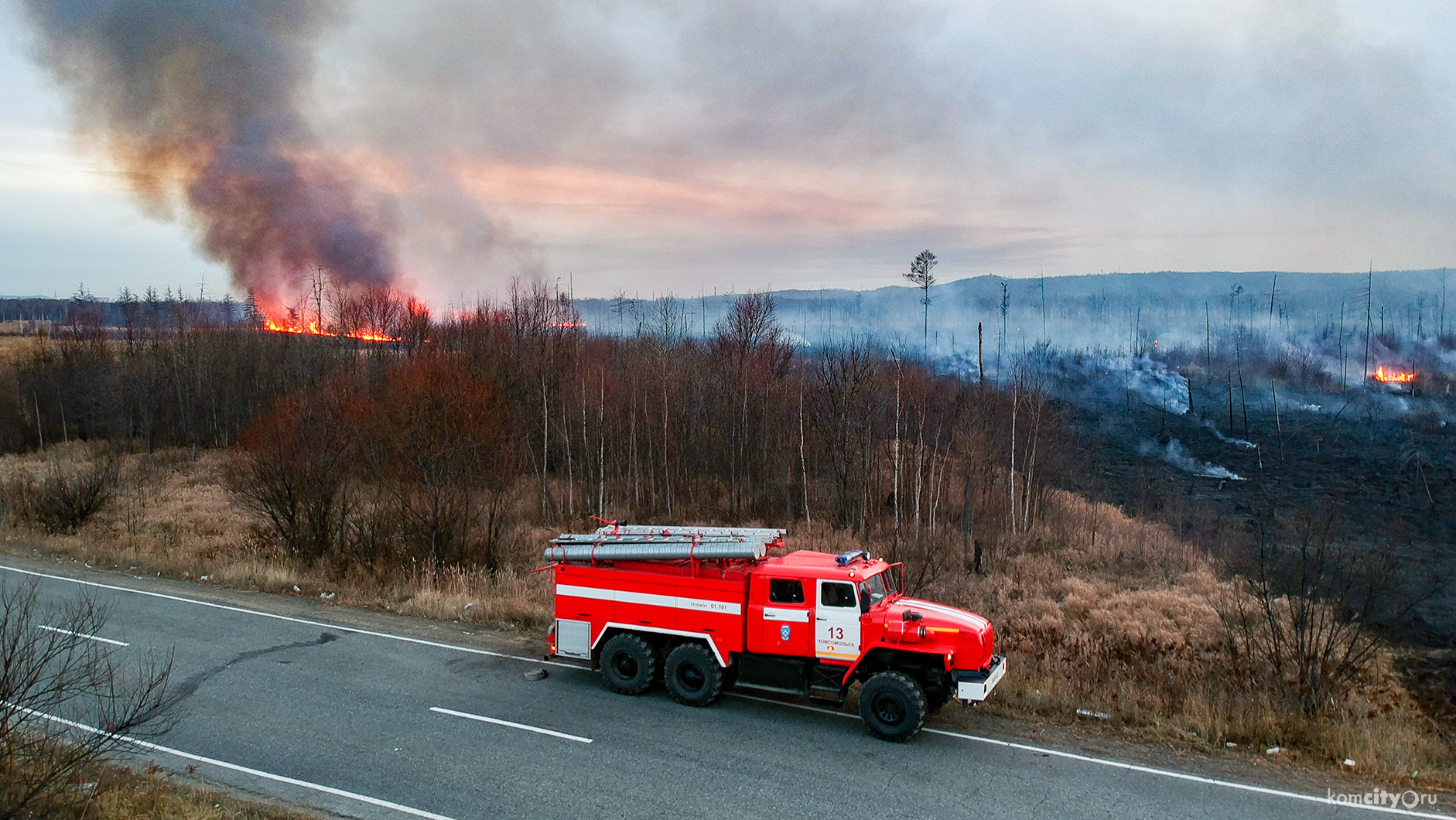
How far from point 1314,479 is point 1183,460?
933 cm

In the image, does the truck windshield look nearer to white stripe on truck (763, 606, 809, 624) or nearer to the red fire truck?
the red fire truck

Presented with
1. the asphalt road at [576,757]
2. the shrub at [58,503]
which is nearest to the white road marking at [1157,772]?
the asphalt road at [576,757]

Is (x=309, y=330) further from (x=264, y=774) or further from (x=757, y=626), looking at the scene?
(x=757, y=626)

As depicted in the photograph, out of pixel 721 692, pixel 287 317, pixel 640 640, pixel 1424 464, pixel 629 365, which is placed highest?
pixel 287 317

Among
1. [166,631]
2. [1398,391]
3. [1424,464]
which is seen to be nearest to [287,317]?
[166,631]

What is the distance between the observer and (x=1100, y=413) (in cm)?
8562

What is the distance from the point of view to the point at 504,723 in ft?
35.2

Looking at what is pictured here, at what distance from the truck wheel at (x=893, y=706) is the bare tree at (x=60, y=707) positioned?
795 cm

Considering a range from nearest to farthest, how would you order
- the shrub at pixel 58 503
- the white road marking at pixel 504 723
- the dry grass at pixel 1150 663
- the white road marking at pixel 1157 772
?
the white road marking at pixel 1157 772, the white road marking at pixel 504 723, the dry grass at pixel 1150 663, the shrub at pixel 58 503

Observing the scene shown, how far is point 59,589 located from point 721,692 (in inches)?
663

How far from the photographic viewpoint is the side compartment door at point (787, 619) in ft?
35.6

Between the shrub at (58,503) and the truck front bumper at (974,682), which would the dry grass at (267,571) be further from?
the truck front bumper at (974,682)

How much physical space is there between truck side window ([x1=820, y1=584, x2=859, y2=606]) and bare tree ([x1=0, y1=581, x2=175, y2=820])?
7507mm

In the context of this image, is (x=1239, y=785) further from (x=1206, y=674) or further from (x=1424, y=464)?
(x=1424, y=464)
